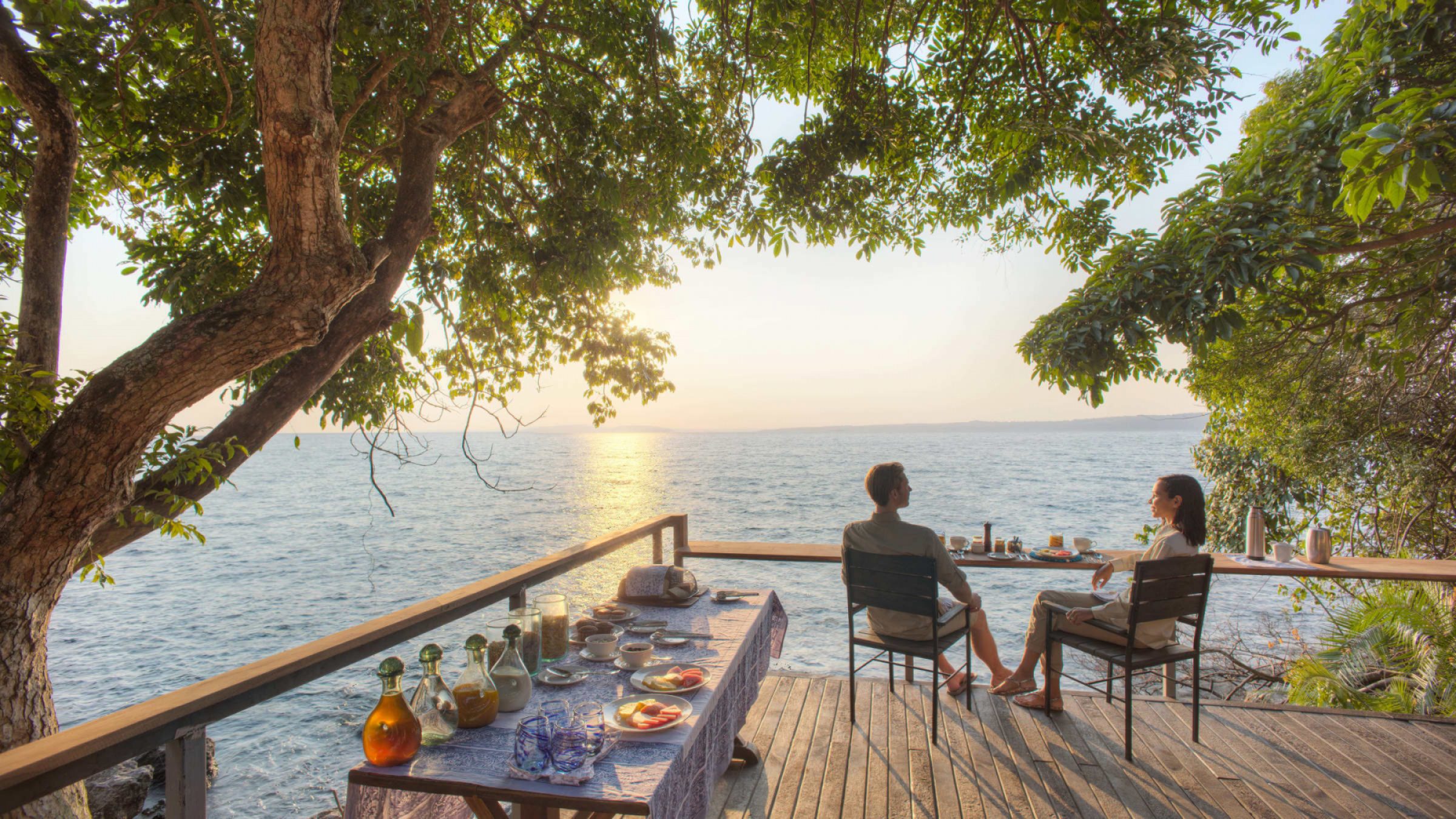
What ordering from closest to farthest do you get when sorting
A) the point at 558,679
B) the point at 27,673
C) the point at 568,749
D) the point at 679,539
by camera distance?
the point at 568,749, the point at 558,679, the point at 27,673, the point at 679,539

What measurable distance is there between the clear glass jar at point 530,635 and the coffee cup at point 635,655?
25cm

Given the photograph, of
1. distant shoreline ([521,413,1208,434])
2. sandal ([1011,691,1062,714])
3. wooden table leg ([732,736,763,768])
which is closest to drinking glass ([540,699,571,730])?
wooden table leg ([732,736,763,768])

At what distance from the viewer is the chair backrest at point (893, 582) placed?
316cm

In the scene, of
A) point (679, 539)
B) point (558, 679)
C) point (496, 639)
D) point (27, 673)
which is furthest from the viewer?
point (679, 539)

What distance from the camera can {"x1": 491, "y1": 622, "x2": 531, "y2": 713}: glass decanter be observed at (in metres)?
1.77

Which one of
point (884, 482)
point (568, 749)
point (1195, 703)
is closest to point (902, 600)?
point (884, 482)

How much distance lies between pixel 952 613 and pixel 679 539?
5.56ft

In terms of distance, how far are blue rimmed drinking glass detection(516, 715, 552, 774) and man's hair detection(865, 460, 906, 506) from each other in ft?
7.11

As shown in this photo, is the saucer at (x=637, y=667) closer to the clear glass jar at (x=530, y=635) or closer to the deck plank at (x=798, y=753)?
the clear glass jar at (x=530, y=635)

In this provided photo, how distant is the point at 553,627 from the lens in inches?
84.9

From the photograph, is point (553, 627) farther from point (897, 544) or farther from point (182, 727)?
point (897, 544)

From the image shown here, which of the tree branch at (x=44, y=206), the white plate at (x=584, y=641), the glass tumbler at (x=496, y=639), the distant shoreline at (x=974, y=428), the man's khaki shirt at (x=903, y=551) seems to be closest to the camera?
the glass tumbler at (x=496, y=639)

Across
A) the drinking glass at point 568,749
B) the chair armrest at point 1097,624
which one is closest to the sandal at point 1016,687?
the chair armrest at point 1097,624

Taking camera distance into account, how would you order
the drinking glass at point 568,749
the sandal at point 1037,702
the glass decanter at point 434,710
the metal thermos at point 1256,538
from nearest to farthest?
1. the drinking glass at point 568,749
2. the glass decanter at point 434,710
3. the sandal at point 1037,702
4. the metal thermos at point 1256,538
